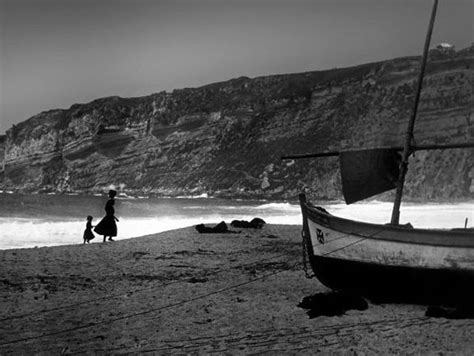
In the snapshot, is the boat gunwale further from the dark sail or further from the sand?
the dark sail

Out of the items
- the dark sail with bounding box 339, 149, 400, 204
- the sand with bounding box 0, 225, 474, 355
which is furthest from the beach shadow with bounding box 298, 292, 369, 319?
the dark sail with bounding box 339, 149, 400, 204

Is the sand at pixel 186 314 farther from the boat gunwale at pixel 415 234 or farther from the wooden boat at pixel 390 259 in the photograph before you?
the boat gunwale at pixel 415 234

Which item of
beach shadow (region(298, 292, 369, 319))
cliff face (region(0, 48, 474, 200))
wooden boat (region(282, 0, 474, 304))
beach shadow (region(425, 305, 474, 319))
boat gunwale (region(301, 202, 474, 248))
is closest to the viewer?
beach shadow (region(425, 305, 474, 319))

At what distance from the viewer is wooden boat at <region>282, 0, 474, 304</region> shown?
8156 mm

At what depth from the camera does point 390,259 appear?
28.0 ft

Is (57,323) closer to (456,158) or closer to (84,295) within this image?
(84,295)

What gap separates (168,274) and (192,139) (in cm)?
9663

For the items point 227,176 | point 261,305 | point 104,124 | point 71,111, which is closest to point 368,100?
point 227,176

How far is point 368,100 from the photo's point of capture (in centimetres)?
9062

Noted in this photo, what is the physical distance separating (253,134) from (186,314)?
308ft

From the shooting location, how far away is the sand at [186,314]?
21.1 feet

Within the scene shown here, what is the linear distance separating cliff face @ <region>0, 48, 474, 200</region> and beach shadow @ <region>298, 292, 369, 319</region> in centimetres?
6570

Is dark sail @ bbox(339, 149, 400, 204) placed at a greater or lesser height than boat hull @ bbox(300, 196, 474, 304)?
greater

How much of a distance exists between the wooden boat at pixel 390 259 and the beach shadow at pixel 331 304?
51 centimetres
